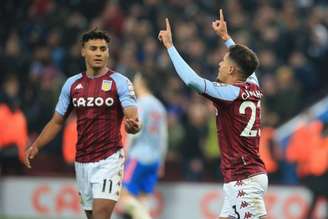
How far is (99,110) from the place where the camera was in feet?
31.2

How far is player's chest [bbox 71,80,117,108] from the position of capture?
31.2ft

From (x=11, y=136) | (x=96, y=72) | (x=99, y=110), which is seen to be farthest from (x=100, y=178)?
(x=11, y=136)

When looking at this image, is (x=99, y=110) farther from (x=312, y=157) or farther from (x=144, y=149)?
(x=312, y=157)

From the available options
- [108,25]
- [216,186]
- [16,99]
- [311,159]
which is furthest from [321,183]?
[108,25]

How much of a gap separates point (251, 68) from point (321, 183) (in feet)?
19.3

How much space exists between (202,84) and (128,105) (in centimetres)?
95

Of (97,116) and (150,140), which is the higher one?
(150,140)

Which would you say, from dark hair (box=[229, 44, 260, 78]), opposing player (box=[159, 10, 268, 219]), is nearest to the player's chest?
opposing player (box=[159, 10, 268, 219])

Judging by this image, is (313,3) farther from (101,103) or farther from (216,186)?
(101,103)

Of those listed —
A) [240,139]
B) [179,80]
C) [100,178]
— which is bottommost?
[100,178]

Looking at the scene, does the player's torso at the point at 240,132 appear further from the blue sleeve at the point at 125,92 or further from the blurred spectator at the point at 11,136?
the blurred spectator at the point at 11,136

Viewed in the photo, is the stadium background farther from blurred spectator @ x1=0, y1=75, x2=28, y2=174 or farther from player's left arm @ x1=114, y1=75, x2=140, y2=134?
player's left arm @ x1=114, y1=75, x2=140, y2=134

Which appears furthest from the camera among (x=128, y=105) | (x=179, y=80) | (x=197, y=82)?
(x=179, y=80)

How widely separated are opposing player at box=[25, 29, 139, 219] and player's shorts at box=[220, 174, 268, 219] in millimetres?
1143
